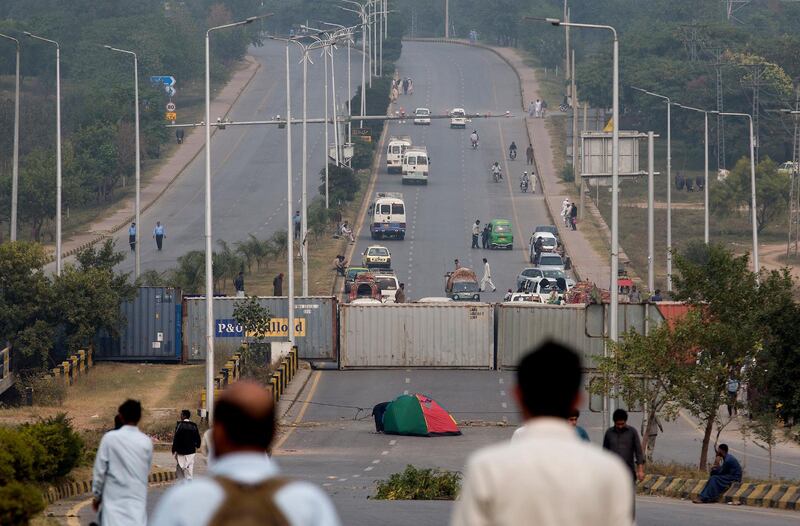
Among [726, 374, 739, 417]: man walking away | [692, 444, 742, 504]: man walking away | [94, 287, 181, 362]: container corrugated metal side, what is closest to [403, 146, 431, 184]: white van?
[94, 287, 181, 362]: container corrugated metal side

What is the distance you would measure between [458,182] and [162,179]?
61.2ft

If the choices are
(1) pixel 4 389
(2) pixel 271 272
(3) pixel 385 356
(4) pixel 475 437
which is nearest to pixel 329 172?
(2) pixel 271 272

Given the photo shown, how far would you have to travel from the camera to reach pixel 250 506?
5238 millimetres

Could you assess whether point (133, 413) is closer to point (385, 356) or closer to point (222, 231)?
point (385, 356)

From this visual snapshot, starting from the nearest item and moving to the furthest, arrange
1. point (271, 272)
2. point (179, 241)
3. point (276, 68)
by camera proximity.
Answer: point (271, 272)
point (179, 241)
point (276, 68)

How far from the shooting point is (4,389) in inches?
1635

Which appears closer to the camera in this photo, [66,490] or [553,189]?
[66,490]

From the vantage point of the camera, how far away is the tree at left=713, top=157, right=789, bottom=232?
283 feet

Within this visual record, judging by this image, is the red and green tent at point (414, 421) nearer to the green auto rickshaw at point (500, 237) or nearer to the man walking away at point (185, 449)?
the man walking away at point (185, 449)

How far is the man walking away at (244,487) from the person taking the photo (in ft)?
17.3

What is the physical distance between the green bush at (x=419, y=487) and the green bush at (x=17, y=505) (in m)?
9.60

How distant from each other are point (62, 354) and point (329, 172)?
4223 centimetres

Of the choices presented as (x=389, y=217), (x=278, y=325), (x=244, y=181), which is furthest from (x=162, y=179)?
(x=278, y=325)

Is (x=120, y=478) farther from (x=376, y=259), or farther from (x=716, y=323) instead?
(x=376, y=259)
